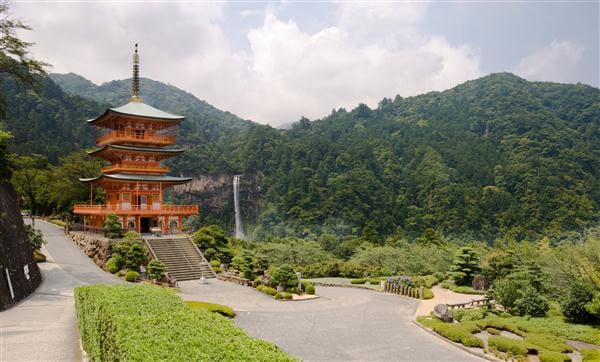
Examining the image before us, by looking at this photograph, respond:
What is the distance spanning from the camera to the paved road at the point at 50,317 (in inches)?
494

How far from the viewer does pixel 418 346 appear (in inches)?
582

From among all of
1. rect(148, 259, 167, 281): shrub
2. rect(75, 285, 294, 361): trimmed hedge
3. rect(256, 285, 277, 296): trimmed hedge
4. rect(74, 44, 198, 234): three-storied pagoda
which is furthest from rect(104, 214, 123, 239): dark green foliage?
rect(75, 285, 294, 361): trimmed hedge

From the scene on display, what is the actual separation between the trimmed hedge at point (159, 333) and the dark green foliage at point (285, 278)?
43.8 ft

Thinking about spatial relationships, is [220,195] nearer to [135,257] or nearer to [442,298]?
[135,257]

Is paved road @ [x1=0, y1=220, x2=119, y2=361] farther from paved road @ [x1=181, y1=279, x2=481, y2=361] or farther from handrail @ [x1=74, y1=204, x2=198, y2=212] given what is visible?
paved road @ [x1=181, y1=279, x2=481, y2=361]

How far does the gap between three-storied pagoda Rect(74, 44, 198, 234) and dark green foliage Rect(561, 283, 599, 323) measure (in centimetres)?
2687

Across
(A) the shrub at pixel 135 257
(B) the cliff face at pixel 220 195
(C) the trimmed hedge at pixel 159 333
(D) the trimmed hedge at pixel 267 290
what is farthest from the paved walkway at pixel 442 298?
(B) the cliff face at pixel 220 195

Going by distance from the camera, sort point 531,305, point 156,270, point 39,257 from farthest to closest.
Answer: point 39,257 < point 156,270 < point 531,305

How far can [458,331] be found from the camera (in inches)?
605

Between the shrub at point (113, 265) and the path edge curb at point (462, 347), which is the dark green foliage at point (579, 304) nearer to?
the path edge curb at point (462, 347)

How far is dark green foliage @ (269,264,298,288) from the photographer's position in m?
24.0

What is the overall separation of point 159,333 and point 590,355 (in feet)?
40.9

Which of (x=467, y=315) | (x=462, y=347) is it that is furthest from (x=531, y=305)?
(x=462, y=347)

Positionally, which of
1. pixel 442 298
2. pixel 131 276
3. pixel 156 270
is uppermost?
pixel 156 270
